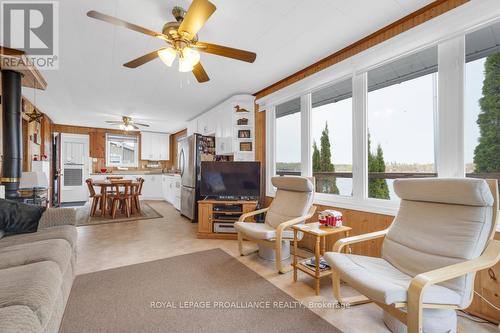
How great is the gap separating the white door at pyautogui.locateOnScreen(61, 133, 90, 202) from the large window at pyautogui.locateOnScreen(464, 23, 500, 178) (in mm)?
8884

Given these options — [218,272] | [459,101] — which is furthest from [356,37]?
[218,272]

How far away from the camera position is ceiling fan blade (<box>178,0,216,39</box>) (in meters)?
1.48

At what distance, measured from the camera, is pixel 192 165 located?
4.87 metres

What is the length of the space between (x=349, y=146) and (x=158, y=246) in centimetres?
295

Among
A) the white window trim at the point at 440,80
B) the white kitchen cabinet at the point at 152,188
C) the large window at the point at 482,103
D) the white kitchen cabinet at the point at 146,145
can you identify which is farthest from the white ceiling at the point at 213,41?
the white kitchen cabinet at the point at 152,188

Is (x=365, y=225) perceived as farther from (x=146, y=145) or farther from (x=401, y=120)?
(x=146, y=145)

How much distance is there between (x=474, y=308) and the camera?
6.03 feet

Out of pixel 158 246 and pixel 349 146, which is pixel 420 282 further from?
pixel 158 246

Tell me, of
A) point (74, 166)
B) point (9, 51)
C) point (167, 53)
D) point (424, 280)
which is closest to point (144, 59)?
point (167, 53)

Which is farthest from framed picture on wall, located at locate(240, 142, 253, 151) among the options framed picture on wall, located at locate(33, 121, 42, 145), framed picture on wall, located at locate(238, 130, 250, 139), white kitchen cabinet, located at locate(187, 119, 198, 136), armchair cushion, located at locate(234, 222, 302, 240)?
framed picture on wall, located at locate(33, 121, 42, 145)

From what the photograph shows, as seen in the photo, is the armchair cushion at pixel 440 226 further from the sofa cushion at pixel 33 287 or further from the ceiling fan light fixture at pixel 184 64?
the sofa cushion at pixel 33 287

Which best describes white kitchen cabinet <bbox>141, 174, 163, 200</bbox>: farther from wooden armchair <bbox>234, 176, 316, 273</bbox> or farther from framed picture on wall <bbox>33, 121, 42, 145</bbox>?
wooden armchair <bbox>234, 176, 316, 273</bbox>

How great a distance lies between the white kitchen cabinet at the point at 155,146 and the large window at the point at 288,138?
5822 mm

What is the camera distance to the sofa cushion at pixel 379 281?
132cm
